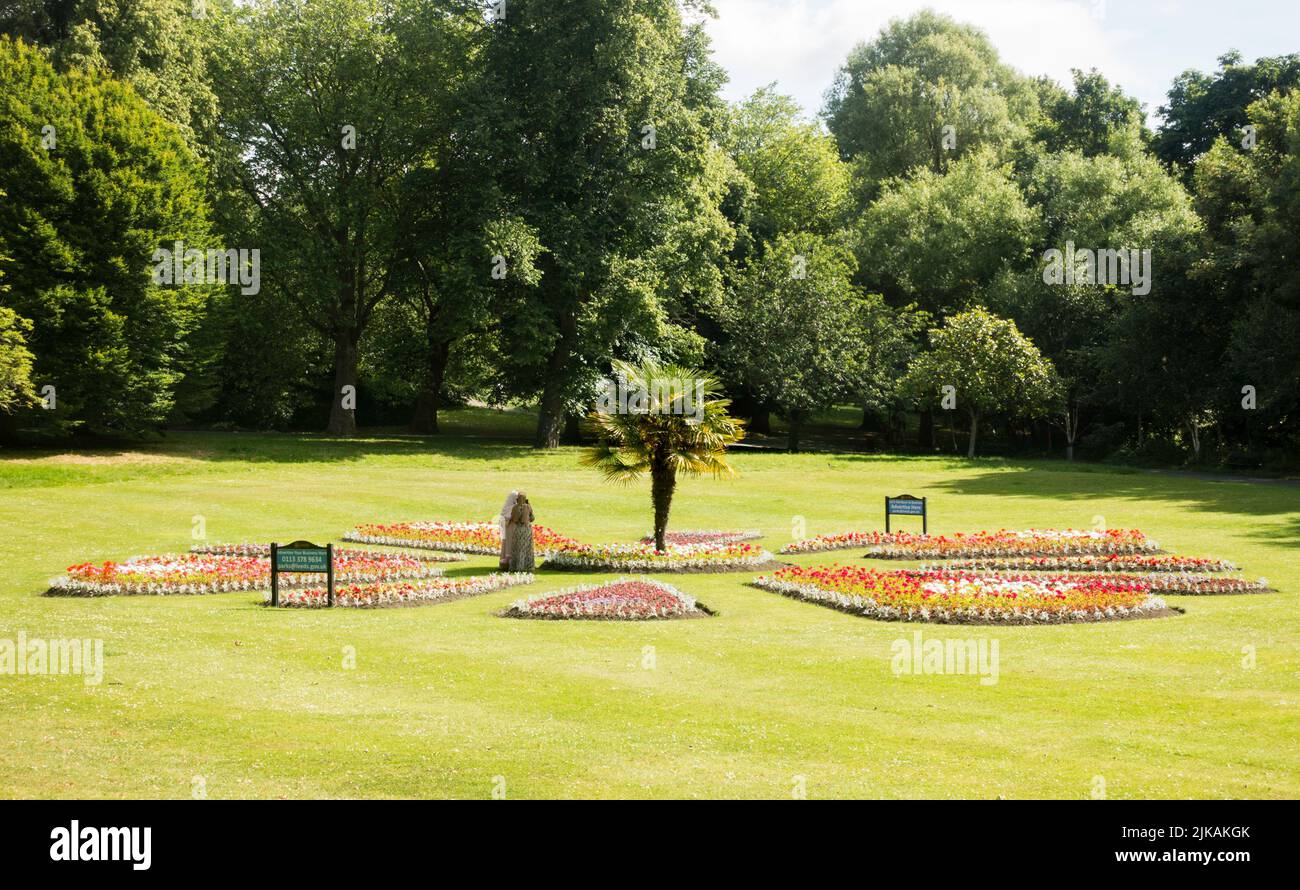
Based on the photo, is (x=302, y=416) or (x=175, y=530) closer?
(x=175, y=530)

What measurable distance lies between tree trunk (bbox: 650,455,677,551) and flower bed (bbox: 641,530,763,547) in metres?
1.95

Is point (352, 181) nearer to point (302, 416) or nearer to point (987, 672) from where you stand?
point (302, 416)

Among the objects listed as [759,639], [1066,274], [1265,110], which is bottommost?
[759,639]

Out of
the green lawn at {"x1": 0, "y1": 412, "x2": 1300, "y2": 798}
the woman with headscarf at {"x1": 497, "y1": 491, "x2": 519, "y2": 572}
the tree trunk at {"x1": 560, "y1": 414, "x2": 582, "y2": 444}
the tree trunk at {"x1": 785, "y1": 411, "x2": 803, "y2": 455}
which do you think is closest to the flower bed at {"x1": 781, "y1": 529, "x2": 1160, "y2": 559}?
the green lawn at {"x1": 0, "y1": 412, "x2": 1300, "y2": 798}

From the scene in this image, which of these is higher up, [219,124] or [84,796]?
[219,124]

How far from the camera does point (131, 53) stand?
177ft

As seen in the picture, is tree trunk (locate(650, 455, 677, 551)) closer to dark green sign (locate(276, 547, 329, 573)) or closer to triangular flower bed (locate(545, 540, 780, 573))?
triangular flower bed (locate(545, 540, 780, 573))

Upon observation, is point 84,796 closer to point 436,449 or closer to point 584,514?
point 584,514

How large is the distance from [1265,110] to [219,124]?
49942 millimetres

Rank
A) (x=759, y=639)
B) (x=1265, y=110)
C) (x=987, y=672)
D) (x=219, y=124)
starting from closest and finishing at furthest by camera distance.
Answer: (x=987, y=672), (x=759, y=639), (x=1265, y=110), (x=219, y=124)

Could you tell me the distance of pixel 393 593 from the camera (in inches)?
838

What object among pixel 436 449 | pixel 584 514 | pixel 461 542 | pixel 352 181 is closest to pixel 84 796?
pixel 461 542

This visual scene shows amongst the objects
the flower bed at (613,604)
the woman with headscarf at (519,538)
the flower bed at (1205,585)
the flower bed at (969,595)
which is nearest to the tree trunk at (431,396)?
the woman with headscarf at (519,538)

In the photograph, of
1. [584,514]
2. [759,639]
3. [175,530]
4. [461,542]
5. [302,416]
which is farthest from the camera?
[302,416]
